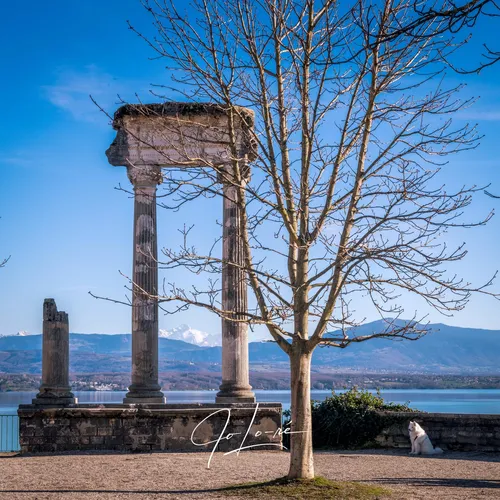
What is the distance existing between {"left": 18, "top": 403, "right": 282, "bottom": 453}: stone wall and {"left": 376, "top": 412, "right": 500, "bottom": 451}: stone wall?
2.90 meters

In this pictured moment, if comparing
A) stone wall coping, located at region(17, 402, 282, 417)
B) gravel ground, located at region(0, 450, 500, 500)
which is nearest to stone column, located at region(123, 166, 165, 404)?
stone wall coping, located at region(17, 402, 282, 417)

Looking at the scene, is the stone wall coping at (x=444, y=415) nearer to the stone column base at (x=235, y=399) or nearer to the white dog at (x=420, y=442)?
the white dog at (x=420, y=442)

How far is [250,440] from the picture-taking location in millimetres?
24266

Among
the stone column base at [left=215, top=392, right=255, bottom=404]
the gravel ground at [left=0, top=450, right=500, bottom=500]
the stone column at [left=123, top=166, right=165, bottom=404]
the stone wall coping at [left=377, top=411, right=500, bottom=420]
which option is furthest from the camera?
the stone column at [left=123, top=166, right=165, bottom=404]

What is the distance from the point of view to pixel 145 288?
27.2 m

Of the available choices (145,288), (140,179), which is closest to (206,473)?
(145,288)

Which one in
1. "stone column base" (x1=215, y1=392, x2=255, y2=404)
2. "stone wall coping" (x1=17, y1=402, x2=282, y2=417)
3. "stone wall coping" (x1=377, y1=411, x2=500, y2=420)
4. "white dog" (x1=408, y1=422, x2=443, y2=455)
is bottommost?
"white dog" (x1=408, y1=422, x2=443, y2=455)

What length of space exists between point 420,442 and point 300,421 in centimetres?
751

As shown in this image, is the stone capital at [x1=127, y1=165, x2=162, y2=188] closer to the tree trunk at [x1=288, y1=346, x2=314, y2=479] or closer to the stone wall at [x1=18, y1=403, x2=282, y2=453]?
the stone wall at [x1=18, y1=403, x2=282, y2=453]

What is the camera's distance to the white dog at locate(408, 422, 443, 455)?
22672mm

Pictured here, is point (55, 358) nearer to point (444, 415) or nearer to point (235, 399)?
point (235, 399)

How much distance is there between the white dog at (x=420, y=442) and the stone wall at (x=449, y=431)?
2.44 ft

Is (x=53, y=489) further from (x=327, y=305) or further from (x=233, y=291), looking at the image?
(x=233, y=291)

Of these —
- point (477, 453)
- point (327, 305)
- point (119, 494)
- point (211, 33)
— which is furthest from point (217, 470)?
point (211, 33)
